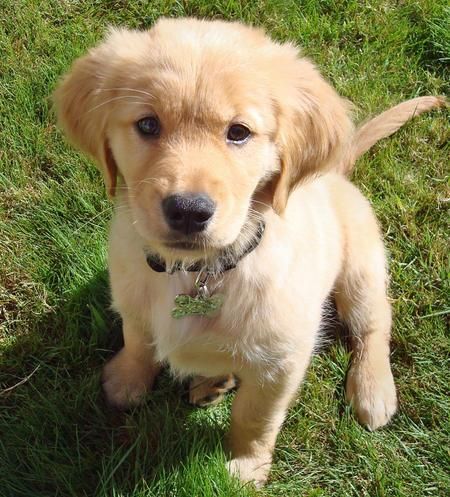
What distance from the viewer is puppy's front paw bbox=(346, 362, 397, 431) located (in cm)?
306

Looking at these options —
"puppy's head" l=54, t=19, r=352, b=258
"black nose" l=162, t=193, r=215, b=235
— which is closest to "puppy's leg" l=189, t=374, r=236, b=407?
"puppy's head" l=54, t=19, r=352, b=258

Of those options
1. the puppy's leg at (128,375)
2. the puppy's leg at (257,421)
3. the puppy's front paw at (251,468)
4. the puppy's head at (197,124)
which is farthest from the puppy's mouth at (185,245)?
the puppy's front paw at (251,468)

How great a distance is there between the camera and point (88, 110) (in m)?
2.23

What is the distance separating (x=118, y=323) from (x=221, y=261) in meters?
1.04

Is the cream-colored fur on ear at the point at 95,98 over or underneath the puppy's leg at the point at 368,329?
over

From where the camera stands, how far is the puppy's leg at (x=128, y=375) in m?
2.98

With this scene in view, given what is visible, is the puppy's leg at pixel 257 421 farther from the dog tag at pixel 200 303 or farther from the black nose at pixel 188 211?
the black nose at pixel 188 211

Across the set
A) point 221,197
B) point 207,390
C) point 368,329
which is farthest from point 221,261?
point 368,329

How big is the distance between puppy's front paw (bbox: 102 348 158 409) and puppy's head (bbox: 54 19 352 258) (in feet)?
3.10

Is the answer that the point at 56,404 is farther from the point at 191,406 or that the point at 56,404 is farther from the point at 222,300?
the point at 222,300

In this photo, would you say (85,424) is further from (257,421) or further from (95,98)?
(95,98)

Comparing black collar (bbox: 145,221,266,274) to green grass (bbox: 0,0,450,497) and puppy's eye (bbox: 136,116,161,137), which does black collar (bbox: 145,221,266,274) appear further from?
→ green grass (bbox: 0,0,450,497)

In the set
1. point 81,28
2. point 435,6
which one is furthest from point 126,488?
point 435,6

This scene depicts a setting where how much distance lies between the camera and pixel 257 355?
2.40 metres
